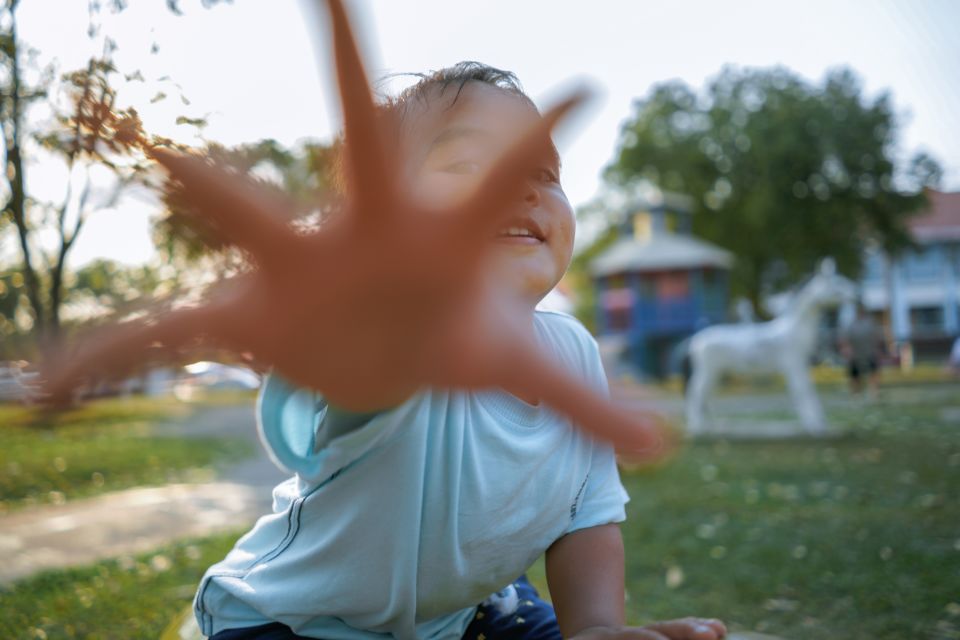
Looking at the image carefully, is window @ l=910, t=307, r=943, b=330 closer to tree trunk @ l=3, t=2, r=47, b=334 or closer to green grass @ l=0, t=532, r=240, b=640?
green grass @ l=0, t=532, r=240, b=640

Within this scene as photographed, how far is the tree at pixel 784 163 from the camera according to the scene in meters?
20.3

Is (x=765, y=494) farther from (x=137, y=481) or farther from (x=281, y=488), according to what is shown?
(x=137, y=481)

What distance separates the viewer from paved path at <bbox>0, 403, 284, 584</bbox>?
3475mm

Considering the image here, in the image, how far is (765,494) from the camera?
4.61m

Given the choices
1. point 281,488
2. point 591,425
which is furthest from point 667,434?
point 281,488

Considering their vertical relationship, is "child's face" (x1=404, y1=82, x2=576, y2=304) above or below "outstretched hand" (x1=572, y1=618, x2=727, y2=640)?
above

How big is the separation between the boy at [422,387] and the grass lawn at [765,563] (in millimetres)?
226

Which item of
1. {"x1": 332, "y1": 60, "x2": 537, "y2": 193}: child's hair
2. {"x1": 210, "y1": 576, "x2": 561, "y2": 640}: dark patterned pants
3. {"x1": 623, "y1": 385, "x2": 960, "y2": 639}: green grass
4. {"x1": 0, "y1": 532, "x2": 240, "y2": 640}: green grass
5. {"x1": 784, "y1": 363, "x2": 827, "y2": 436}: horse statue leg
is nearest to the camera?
{"x1": 332, "y1": 60, "x2": 537, "y2": 193}: child's hair

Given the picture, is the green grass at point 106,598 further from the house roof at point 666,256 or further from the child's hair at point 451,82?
the house roof at point 666,256

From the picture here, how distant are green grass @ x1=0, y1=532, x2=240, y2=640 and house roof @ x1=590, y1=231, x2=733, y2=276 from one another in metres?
21.4

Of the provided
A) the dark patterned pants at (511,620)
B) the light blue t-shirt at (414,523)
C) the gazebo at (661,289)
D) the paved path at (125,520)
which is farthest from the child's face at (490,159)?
the gazebo at (661,289)

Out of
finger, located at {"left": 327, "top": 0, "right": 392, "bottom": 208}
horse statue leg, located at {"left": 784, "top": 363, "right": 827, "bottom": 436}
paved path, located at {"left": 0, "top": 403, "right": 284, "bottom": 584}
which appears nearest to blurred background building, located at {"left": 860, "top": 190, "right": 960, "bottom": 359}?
horse statue leg, located at {"left": 784, "top": 363, "right": 827, "bottom": 436}

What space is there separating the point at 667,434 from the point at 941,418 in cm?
913

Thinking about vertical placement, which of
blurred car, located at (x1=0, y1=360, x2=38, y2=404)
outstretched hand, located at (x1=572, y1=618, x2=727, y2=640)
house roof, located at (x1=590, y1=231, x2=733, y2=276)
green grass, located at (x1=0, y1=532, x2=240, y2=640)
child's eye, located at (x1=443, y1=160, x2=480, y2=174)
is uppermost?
house roof, located at (x1=590, y1=231, x2=733, y2=276)
